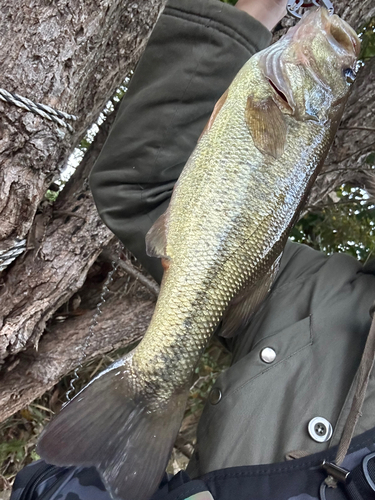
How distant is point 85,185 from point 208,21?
1.22 meters

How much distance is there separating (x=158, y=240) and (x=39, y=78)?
977mm

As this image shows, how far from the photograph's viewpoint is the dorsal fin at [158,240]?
Answer: 1055 millimetres

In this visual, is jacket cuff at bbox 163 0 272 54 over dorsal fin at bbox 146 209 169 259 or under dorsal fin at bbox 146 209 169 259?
over

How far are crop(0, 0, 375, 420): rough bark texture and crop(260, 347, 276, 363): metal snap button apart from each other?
28.6 inches

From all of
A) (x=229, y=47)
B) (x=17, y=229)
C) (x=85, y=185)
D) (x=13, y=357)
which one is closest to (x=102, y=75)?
(x=85, y=185)

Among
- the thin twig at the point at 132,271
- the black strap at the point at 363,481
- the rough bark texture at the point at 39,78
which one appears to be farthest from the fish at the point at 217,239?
the thin twig at the point at 132,271

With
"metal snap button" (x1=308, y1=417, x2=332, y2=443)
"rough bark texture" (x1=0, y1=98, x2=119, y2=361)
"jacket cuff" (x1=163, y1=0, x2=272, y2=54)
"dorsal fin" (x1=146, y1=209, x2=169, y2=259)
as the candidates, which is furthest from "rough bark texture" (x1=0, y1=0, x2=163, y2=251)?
"metal snap button" (x1=308, y1=417, x2=332, y2=443)

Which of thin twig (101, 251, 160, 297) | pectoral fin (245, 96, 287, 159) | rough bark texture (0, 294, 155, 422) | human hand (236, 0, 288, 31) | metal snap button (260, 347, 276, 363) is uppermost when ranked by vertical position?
human hand (236, 0, 288, 31)

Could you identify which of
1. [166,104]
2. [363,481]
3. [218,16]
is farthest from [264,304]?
[218,16]

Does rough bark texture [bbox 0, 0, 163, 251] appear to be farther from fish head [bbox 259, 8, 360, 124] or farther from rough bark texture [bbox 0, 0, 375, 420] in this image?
fish head [bbox 259, 8, 360, 124]

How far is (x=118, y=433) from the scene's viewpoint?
37.9 inches

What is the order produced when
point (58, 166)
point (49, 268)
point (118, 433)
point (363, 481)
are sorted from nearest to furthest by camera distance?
point (363, 481) < point (118, 433) < point (58, 166) < point (49, 268)

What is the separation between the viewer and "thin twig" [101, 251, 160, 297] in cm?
224

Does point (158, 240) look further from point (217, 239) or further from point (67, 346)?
point (67, 346)
